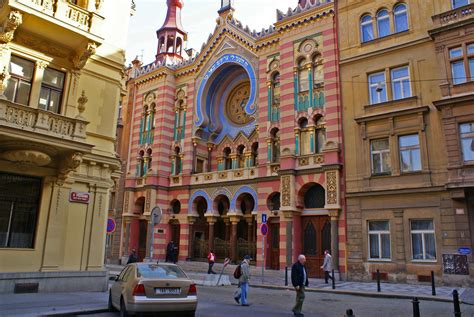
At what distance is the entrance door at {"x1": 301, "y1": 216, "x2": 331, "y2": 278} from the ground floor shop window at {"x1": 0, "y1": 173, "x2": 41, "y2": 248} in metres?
15.4

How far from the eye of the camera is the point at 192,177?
103 ft

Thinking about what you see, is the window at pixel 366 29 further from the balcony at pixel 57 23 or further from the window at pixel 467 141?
the balcony at pixel 57 23

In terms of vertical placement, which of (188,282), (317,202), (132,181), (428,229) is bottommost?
(188,282)

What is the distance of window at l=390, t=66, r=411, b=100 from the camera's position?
71.2 ft

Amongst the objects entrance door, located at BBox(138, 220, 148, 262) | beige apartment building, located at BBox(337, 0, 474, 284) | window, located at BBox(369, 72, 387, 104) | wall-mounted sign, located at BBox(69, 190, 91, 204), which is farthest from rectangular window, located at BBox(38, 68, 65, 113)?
entrance door, located at BBox(138, 220, 148, 262)

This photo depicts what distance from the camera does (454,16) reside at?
19.9 meters

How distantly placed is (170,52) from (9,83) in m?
26.7

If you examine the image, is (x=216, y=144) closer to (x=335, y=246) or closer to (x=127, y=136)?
(x=127, y=136)

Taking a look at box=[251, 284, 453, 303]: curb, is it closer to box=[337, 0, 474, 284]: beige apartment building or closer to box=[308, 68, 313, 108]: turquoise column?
box=[337, 0, 474, 284]: beige apartment building

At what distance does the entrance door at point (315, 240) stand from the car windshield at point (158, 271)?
1487 centimetres

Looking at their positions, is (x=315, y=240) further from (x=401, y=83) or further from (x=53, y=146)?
(x=53, y=146)

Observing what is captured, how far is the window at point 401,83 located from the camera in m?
21.7

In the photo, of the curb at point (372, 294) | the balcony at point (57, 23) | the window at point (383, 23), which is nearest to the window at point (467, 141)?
the window at point (383, 23)

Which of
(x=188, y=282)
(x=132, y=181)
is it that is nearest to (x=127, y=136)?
(x=132, y=181)
